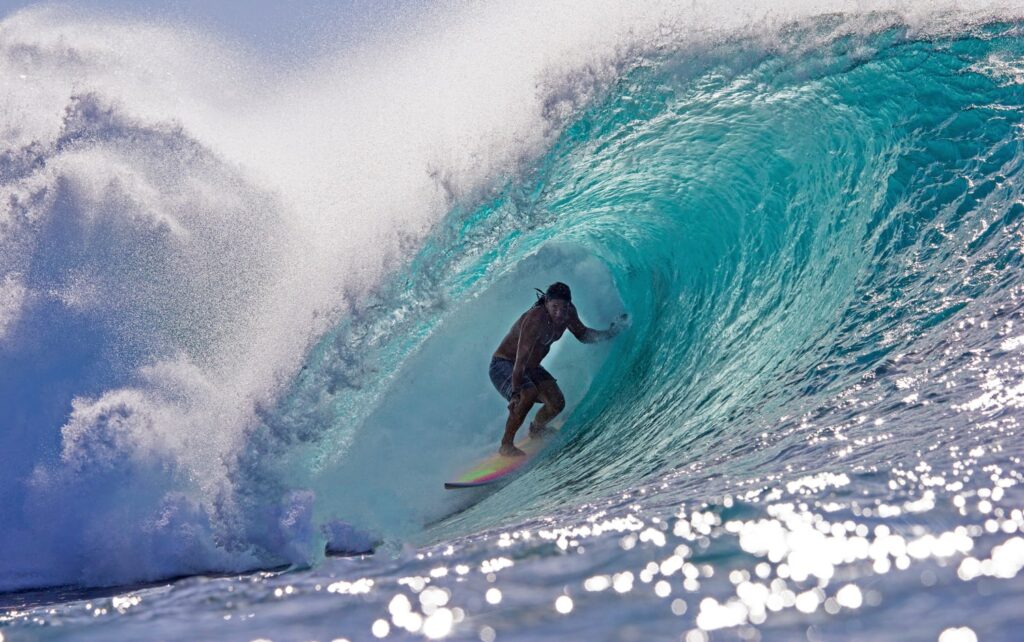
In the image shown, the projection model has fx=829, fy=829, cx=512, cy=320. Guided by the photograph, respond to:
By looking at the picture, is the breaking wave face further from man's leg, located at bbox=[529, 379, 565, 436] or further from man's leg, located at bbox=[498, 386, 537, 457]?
man's leg, located at bbox=[498, 386, 537, 457]

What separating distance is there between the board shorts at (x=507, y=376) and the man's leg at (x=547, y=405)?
6cm

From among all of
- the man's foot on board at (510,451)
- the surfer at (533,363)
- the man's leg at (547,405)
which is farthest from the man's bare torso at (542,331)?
the man's foot on board at (510,451)

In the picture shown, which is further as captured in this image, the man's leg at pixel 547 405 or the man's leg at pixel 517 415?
the man's leg at pixel 547 405

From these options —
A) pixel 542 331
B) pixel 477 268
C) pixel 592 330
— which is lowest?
pixel 542 331

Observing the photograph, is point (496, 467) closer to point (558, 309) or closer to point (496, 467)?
point (496, 467)

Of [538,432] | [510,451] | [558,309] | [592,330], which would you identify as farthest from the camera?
[592,330]

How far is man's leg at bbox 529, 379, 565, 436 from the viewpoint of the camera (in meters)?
7.23

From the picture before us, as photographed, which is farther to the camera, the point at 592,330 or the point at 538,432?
the point at 592,330

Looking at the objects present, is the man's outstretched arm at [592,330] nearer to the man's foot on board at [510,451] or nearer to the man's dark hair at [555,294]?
the man's dark hair at [555,294]

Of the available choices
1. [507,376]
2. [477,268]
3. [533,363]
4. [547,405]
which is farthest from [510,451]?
[477,268]

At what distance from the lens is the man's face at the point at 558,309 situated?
7.11 meters

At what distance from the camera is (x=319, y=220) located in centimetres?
866

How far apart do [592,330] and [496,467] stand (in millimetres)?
1524

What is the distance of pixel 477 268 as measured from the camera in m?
8.20
